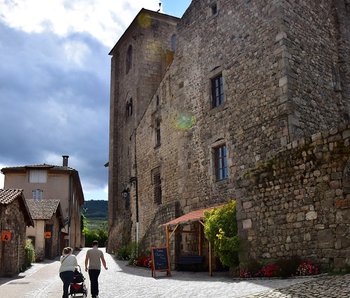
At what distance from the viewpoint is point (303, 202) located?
31.0 ft

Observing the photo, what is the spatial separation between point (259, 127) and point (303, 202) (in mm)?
4819

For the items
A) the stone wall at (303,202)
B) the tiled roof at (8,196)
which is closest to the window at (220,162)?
the stone wall at (303,202)

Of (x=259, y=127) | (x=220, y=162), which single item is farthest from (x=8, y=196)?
(x=259, y=127)

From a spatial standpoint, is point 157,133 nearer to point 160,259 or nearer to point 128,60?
point 160,259

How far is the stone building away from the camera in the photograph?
30.3 ft

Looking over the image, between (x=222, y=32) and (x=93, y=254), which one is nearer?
(x=93, y=254)

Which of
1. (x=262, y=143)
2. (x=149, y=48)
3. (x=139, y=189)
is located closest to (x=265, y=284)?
(x=262, y=143)

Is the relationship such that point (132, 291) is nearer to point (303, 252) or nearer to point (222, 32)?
point (303, 252)

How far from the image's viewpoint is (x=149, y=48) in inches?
1135

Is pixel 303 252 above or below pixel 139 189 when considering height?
below

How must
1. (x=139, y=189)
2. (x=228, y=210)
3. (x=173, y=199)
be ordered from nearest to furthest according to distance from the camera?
(x=228, y=210)
(x=173, y=199)
(x=139, y=189)

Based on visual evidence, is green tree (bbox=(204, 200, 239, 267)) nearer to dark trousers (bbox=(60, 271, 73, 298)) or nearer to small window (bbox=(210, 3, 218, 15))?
dark trousers (bbox=(60, 271, 73, 298))

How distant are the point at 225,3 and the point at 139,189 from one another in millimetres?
10573

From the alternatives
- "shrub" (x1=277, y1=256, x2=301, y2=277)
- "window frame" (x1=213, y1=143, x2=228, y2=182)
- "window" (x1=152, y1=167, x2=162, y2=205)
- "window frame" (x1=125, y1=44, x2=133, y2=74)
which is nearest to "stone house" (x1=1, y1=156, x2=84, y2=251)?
"window frame" (x1=125, y1=44, x2=133, y2=74)
